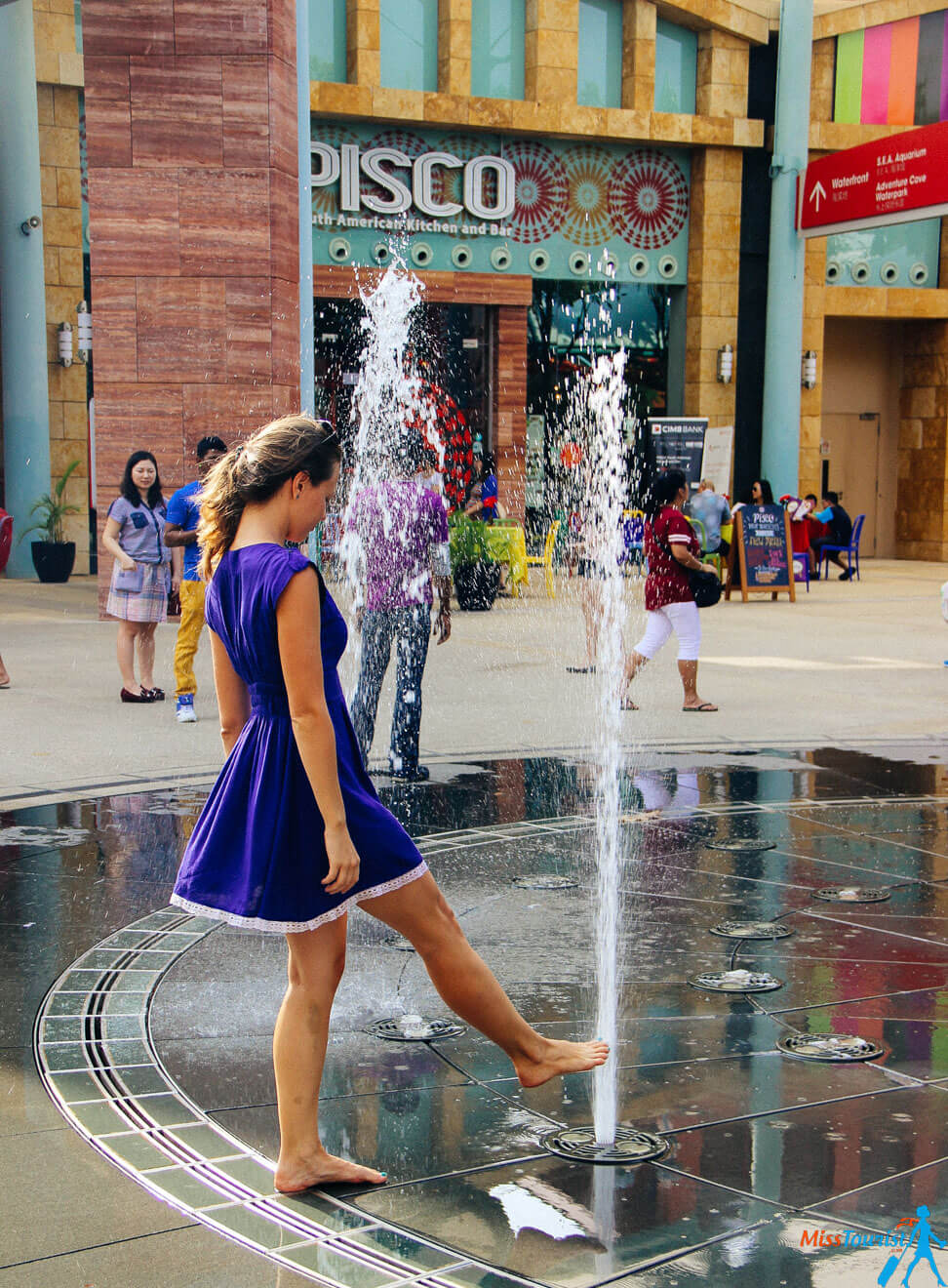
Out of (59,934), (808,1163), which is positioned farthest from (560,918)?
(808,1163)

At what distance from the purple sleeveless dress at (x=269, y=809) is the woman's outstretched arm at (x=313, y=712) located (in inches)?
1.7

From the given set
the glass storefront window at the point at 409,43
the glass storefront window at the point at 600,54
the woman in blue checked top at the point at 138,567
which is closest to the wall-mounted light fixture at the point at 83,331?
the glass storefront window at the point at 409,43

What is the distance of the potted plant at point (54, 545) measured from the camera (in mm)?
20297

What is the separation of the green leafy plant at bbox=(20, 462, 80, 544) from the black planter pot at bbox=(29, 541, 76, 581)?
11 cm

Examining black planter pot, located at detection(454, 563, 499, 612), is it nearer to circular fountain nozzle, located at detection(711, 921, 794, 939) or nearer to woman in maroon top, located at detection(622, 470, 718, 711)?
Answer: woman in maroon top, located at detection(622, 470, 718, 711)

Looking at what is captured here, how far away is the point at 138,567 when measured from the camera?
9875 millimetres

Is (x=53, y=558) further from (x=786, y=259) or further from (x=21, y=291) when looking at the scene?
(x=786, y=259)

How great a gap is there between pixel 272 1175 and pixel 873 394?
28031 mm

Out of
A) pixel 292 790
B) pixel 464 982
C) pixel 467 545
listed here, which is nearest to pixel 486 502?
pixel 467 545

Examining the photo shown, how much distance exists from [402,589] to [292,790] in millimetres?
4553

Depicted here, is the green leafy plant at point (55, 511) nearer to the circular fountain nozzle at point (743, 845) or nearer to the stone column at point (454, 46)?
the stone column at point (454, 46)

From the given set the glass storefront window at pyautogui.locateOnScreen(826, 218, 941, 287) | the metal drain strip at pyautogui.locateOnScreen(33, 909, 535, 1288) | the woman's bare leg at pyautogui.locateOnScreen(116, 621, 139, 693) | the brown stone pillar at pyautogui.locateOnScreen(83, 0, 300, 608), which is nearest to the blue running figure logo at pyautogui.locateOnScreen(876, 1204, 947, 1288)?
the metal drain strip at pyautogui.locateOnScreen(33, 909, 535, 1288)

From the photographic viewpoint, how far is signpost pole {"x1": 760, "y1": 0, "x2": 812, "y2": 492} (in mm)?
24516

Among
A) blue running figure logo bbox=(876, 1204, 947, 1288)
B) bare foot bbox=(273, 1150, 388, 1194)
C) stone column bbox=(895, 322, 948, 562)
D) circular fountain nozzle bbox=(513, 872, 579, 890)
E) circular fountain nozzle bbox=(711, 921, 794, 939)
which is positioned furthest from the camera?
stone column bbox=(895, 322, 948, 562)
